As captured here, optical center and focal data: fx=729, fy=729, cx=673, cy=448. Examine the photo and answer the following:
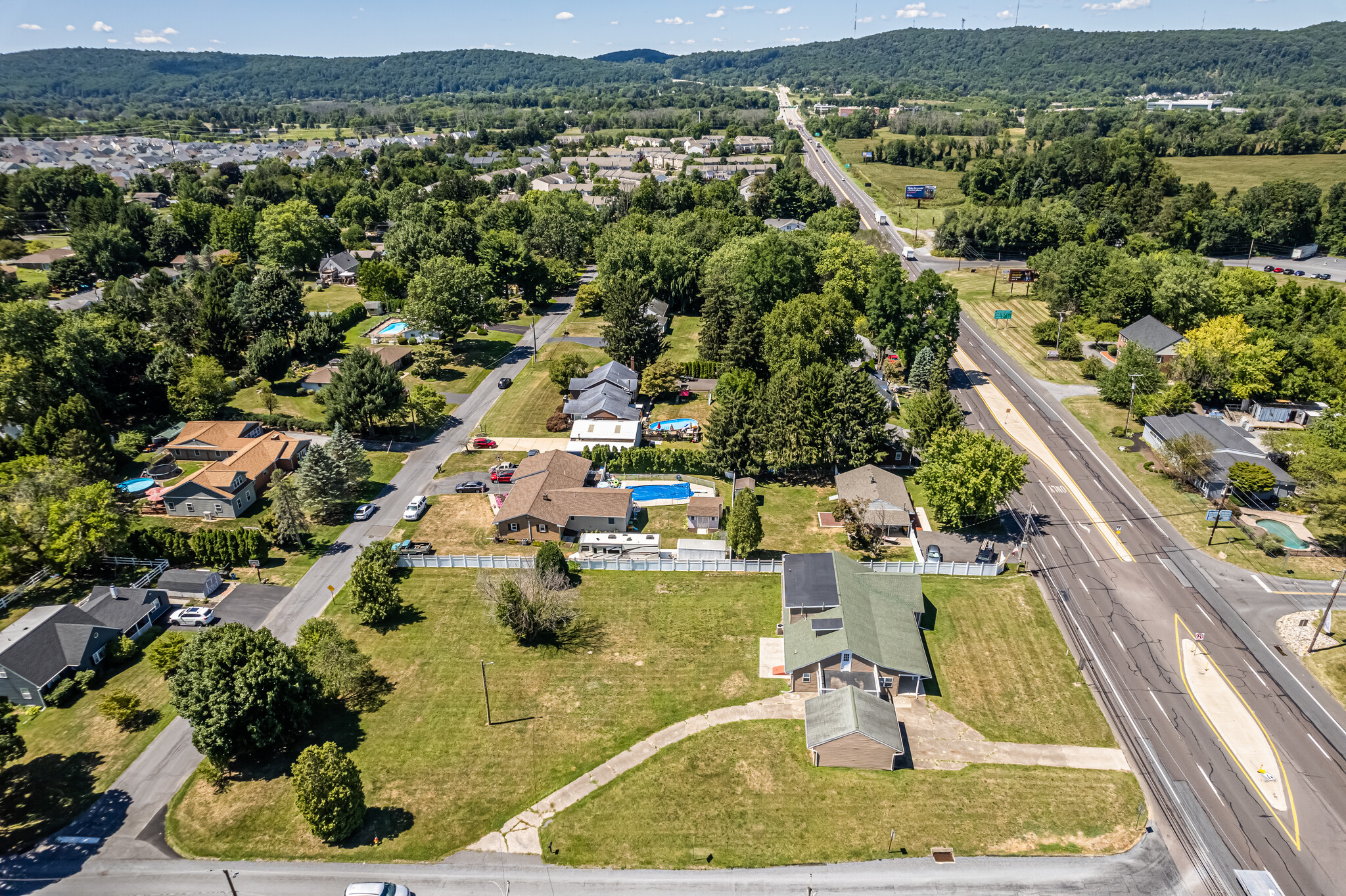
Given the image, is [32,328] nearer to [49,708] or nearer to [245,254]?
[49,708]

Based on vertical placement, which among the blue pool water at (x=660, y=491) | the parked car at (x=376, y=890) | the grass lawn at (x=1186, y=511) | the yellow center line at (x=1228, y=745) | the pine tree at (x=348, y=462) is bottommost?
the parked car at (x=376, y=890)

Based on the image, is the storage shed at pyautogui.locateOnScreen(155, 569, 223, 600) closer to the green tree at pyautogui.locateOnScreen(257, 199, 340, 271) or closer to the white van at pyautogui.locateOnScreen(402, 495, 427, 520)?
the white van at pyautogui.locateOnScreen(402, 495, 427, 520)

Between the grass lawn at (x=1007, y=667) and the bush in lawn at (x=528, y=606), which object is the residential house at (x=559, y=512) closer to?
the bush in lawn at (x=528, y=606)

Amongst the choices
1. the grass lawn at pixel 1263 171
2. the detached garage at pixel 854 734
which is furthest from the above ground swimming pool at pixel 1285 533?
the grass lawn at pixel 1263 171

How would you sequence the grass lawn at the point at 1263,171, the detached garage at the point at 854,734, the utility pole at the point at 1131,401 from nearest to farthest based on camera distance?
1. the detached garage at the point at 854,734
2. the utility pole at the point at 1131,401
3. the grass lawn at the point at 1263,171

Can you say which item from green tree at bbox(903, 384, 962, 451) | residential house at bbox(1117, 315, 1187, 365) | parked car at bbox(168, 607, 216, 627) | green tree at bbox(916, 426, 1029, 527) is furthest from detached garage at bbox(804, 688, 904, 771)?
residential house at bbox(1117, 315, 1187, 365)

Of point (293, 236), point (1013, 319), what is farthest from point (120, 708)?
point (1013, 319)

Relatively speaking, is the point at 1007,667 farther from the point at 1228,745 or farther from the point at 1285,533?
the point at 1285,533
